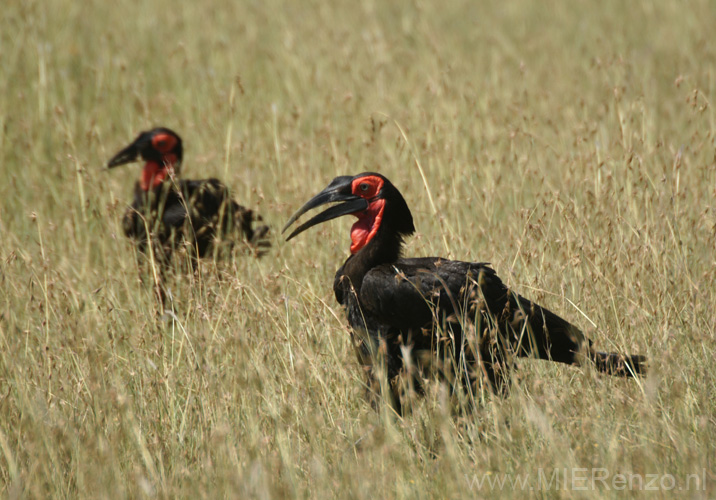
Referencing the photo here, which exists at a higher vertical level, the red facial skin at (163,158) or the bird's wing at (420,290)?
the red facial skin at (163,158)

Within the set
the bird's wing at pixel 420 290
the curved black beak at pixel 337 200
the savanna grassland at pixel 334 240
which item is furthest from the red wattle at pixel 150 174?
the bird's wing at pixel 420 290

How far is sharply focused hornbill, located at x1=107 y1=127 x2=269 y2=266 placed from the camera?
4.41 m

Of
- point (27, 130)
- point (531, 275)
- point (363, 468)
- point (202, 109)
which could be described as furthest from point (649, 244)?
point (27, 130)

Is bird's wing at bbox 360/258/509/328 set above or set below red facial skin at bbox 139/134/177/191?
below

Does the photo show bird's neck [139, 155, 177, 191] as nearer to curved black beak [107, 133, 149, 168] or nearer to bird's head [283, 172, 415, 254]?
curved black beak [107, 133, 149, 168]

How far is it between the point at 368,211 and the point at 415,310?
1.82ft

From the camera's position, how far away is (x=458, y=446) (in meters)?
2.53

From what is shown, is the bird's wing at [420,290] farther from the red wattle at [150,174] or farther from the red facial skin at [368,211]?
the red wattle at [150,174]

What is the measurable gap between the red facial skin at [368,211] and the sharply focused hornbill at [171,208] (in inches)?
43.8

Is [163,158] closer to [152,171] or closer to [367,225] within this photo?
[152,171]

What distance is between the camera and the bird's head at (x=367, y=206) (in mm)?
3312

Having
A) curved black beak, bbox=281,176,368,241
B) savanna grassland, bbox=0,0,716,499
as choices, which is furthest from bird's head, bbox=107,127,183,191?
curved black beak, bbox=281,176,368,241

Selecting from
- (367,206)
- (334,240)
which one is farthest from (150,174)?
(367,206)

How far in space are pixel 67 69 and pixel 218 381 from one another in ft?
15.6
